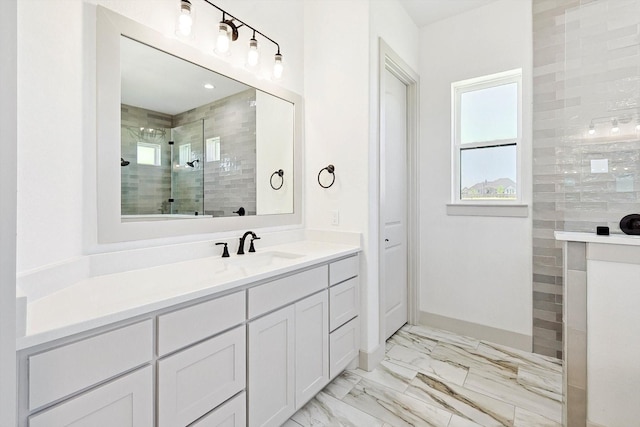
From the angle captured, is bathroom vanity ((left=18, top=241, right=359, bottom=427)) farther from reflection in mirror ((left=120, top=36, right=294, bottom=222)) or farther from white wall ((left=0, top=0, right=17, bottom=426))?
reflection in mirror ((left=120, top=36, right=294, bottom=222))

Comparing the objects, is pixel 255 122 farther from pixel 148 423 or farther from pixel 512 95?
pixel 512 95

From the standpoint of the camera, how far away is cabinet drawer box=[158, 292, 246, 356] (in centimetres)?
103

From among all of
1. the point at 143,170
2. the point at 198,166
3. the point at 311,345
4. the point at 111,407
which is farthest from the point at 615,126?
the point at 111,407

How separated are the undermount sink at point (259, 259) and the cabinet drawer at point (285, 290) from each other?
0.13 metres

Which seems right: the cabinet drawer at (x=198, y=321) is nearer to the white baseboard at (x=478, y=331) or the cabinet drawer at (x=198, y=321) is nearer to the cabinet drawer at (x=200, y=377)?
the cabinet drawer at (x=200, y=377)

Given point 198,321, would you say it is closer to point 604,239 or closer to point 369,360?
point 369,360

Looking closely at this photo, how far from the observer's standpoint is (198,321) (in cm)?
112

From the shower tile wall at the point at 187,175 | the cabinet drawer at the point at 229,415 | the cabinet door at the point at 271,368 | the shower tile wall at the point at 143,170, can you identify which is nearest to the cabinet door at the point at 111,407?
the cabinet drawer at the point at 229,415

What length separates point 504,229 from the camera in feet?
8.36

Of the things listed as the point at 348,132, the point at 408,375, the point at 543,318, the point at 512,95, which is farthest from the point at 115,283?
the point at 512,95

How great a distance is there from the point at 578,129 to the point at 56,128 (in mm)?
3046

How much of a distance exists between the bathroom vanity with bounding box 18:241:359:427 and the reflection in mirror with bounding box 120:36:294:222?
1.25 feet

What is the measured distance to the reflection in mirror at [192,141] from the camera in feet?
4.86

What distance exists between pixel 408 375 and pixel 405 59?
2618 millimetres
